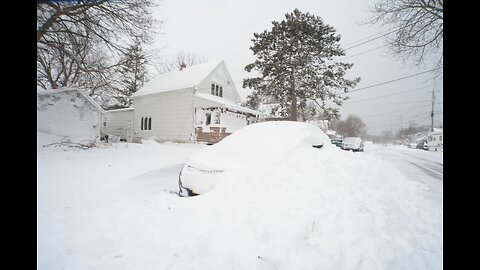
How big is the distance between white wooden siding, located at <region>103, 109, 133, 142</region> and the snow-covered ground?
0.81m

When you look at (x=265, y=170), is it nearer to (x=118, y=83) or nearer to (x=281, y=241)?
(x=281, y=241)

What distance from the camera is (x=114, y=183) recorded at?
151 inches

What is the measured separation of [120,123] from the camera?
457cm

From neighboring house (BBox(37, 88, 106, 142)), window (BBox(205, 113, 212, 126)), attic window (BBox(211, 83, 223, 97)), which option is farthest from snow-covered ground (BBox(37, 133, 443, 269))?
attic window (BBox(211, 83, 223, 97))

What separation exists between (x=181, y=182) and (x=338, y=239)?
2450mm

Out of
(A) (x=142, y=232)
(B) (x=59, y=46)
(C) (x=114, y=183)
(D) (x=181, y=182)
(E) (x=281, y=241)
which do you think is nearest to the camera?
(E) (x=281, y=241)

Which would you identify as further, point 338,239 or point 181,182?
point 181,182

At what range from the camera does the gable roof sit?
42.1ft

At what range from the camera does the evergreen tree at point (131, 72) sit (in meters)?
2.96

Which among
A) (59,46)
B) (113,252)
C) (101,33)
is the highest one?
(101,33)

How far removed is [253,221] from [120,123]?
398 cm

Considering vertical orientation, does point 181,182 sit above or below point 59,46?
below

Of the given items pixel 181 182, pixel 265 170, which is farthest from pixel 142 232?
pixel 265 170

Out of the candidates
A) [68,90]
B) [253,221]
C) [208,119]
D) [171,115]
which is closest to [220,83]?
[208,119]
